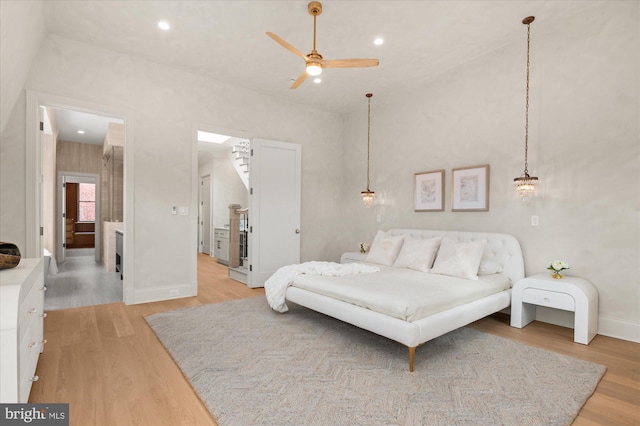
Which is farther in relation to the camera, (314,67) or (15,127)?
(15,127)

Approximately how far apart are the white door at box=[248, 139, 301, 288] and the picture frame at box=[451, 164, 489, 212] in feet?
8.15

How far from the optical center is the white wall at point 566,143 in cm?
306

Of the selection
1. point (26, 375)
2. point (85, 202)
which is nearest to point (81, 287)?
point (26, 375)

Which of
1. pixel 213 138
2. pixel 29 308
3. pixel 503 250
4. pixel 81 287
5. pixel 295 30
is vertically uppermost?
pixel 295 30

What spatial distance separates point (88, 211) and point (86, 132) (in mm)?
4978

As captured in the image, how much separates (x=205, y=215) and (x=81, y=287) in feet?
14.8

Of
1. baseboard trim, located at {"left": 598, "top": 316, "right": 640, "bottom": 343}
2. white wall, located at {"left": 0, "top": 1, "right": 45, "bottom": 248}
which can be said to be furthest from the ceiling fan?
baseboard trim, located at {"left": 598, "top": 316, "right": 640, "bottom": 343}

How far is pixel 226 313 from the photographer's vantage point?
372 cm

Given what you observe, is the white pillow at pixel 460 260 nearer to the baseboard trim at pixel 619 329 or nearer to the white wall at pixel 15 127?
the baseboard trim at pixel 619 329

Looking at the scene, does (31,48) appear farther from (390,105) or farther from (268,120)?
(390,105)

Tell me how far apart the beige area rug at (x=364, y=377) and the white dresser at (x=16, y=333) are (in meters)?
0.91

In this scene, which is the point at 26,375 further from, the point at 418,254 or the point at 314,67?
the point at 418,254

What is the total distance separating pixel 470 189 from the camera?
425cm

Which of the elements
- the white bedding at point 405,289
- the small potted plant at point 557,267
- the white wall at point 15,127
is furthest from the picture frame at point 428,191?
the white wall at point 15,127
